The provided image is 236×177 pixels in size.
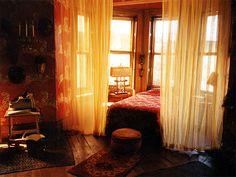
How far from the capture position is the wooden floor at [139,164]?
2.72 m

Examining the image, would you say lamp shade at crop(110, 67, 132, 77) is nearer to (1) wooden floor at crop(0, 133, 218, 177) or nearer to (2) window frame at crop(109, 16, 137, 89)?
(2) window frame at crop(109, 16, 137, 89)

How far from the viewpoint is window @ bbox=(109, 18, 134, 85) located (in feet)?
17.2

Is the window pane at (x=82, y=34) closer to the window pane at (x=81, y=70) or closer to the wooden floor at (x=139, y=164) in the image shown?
the window pane at (x=81, y=70)

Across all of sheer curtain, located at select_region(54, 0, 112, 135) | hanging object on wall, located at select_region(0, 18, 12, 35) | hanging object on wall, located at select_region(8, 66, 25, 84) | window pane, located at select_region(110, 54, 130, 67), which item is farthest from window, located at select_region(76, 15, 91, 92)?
window pane, located at select_region(110, 54, 130, 67)

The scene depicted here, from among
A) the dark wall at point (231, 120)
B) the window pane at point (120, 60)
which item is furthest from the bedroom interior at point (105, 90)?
the window pane at point (120, 60)

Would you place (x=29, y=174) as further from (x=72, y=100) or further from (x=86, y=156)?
(x=72, y=100)

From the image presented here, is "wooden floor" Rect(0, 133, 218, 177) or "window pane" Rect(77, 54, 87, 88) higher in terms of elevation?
"window pane" Rect(77, 54, 87, 88)

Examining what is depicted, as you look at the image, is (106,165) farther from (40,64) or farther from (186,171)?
(40,64)

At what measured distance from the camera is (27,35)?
11.4ft

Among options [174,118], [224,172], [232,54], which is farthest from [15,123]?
[232,54]

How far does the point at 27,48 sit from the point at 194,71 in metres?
2.47

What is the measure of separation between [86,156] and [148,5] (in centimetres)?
344

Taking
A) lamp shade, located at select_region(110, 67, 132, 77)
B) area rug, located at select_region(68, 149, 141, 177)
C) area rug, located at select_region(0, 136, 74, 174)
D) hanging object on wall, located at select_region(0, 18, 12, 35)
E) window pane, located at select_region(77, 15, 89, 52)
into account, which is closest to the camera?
area rug, located at select_region(68, 149, 141, 177)

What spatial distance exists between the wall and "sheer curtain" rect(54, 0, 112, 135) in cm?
15
